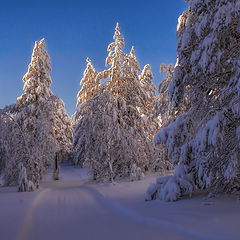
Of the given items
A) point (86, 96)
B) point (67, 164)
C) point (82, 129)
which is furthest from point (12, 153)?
point (67, 164)

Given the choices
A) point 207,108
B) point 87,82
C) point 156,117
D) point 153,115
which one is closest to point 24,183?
point 153,115

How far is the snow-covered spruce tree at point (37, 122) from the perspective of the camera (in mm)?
16531

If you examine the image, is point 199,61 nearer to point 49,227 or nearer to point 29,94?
point 49,227

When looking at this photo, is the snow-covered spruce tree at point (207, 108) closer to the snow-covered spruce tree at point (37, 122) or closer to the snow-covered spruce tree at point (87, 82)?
the snow-covered spruce tree at point (37, 122)

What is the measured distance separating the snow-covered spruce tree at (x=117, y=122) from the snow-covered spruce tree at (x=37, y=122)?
3063mm

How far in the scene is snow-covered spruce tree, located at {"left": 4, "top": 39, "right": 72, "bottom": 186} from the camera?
16.5 m

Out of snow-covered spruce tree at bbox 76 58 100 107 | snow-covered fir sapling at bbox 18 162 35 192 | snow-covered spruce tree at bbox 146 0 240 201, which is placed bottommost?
snow-covered fir sapling at bbox 18 162 35 192

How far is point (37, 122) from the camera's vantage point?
20.4 metres

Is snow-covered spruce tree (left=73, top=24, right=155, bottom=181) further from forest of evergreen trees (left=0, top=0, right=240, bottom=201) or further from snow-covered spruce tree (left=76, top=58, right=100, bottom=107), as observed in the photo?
snow-covered spruce tree (left=76, top=58, right=100, bottom=107)

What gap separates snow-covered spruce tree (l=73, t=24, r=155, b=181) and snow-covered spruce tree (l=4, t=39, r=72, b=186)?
10.0ft

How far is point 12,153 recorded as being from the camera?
Result: 16.6 metres

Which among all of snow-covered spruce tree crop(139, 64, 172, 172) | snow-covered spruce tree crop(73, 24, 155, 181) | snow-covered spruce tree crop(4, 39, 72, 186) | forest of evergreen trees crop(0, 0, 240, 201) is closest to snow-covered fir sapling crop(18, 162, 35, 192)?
forest of evergreen trees crop(0, 0, 240, 201)

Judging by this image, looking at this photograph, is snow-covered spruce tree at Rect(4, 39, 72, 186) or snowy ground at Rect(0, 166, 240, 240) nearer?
snowy ground at Rect(0, 166, 240, 240)

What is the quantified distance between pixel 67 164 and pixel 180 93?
146ft
